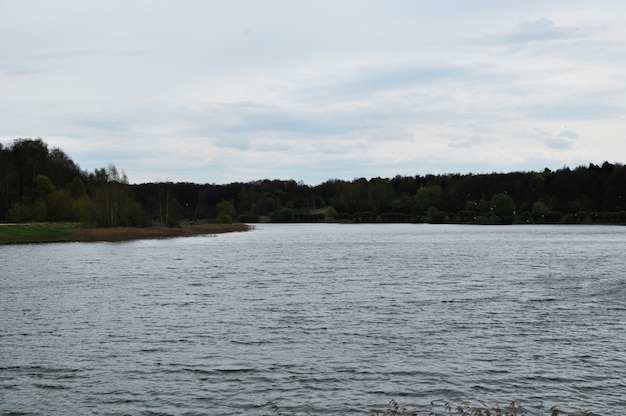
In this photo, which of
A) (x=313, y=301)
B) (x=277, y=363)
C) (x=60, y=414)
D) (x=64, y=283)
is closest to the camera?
(x=60, y=414)

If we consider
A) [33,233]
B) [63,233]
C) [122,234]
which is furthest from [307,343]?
[63,233]

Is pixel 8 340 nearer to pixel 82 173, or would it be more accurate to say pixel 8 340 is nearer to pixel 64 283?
pixel 64 283

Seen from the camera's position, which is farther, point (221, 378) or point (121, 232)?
point (121, 232)

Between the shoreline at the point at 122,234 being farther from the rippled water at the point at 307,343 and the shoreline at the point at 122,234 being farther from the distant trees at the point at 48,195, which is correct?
the rippled water at the point at 307,343

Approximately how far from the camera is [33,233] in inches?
4237

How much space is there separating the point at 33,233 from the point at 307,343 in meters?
92.5

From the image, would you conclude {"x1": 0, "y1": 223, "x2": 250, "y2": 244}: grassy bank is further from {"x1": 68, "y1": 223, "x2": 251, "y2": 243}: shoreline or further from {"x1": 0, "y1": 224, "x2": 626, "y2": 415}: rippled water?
{"x1": 0, "y1": 224, "x2": 626, "y2": 415}: rippled water

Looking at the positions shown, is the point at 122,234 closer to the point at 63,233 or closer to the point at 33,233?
the point at 63,233

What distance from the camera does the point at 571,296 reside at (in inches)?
1544

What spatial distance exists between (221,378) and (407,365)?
5.99 metres

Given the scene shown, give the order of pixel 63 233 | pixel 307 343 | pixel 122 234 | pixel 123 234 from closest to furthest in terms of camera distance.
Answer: pixel 307 343
pixel 122 234
pixel 123 234
pixel 63 233

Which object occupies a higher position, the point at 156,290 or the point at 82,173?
the point at 82,173

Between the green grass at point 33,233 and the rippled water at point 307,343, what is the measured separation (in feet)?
183

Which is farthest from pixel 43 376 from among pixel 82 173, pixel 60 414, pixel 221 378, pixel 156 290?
pixel 82 173
